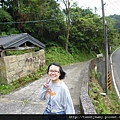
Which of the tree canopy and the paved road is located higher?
the tree canopy

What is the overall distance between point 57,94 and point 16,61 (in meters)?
6.12

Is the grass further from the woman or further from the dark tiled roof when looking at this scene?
the dark tiled roof

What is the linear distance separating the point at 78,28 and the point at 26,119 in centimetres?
1882

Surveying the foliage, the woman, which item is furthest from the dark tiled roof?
the woman

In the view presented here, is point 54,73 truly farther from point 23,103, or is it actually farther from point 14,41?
point 14,41

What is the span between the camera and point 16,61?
7742 millimetres

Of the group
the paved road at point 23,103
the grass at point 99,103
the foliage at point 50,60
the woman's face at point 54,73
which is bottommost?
the grass at point 99,103

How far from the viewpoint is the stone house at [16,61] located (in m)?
6.86

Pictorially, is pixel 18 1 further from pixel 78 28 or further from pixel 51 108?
pixel 51 108

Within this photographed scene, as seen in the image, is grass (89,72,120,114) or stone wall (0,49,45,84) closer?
grass (89,72,120,114)

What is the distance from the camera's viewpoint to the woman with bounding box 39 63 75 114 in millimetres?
2104

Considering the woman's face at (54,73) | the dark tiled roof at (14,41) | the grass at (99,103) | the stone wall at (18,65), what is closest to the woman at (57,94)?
the woman's face at (54,73)

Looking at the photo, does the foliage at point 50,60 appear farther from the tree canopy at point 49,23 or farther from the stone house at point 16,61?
the tree canopy at point 49,23

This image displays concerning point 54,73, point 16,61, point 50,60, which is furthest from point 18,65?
point 50,60
